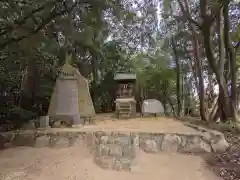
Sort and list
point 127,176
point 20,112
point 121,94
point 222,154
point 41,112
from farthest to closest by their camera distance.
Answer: point 121,94, point 41,112, point 20,112, point 222,154, point 127,176

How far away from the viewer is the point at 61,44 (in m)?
10.2

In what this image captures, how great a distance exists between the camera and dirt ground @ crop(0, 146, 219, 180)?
411cm

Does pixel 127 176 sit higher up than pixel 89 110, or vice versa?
pixel 89 110

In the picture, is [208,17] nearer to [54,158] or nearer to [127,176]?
[127,176]

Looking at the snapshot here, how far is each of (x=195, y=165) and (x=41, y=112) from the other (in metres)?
4.97

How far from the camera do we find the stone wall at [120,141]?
488cm

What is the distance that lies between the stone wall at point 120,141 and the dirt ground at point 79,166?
15 centimetres

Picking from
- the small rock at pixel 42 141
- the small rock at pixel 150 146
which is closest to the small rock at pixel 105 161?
the small rock at pixel 150 146

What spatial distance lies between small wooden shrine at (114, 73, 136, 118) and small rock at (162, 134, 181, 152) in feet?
12.5

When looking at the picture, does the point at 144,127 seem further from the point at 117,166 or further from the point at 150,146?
the point at 117,166

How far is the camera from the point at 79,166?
4.37 m

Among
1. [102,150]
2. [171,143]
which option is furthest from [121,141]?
[171,143]

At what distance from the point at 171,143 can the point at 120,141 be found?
0.91 m

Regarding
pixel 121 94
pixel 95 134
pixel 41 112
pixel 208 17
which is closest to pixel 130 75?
pixel 121 94
